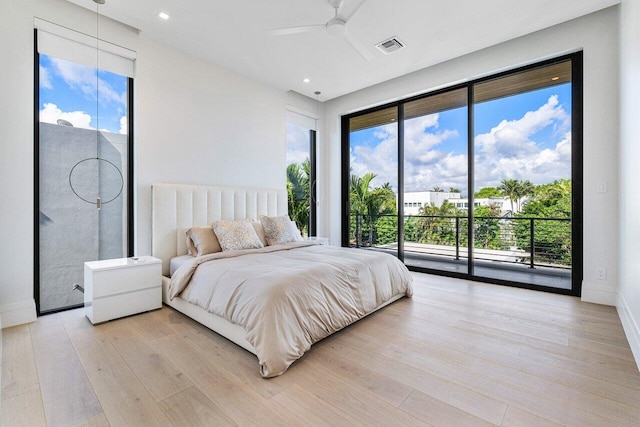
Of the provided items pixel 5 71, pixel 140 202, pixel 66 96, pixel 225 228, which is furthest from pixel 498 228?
pixel 5 71

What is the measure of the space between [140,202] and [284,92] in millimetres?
2878

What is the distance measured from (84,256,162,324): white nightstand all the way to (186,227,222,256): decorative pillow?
0.41 meters

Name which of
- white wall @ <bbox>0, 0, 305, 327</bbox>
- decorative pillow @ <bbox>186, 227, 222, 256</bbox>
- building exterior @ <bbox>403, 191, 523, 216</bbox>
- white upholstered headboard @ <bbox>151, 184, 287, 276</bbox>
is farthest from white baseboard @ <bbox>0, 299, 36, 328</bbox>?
building exterior @ <bbox>403, 191, 523, 216</bbox>

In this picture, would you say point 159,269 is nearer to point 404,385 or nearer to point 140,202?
point 140,202

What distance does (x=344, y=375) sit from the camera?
1782 millimetres

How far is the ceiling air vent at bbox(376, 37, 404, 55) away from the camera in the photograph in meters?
3.39

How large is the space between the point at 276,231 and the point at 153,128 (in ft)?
6.09

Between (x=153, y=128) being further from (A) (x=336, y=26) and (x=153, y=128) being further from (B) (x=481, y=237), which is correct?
(B) (x=481, y=237)

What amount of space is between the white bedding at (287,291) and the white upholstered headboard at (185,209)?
0.76 metres

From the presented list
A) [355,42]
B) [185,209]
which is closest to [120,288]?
[185,209]

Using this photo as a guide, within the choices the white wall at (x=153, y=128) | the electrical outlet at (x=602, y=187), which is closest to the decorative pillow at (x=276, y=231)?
the white wall at (x=153, y=128)

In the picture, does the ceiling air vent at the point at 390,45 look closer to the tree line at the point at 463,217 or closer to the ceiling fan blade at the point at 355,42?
the ceiling fan blade at the point at 355,42

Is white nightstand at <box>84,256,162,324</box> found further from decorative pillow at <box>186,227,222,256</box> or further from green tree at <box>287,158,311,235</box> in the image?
green tree at <box>287,158,311,235</box>

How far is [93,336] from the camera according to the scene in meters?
2.30
